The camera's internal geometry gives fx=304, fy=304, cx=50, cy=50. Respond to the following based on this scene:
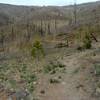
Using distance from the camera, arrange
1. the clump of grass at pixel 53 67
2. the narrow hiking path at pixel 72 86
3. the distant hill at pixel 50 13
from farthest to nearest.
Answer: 1. the distant hill at pixel 50 13
2. the clump of grass at pixel 53 67
3. the narrow hiking path at pixel 72 86

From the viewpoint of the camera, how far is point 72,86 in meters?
11.7

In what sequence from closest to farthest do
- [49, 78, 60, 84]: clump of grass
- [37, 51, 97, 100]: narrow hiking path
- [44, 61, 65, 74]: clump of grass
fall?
[37, 51, 97, 100]: narrow hiking path → [49, 78, 60, 84]: clump of grass → [44, 61, 65, 74]: clump of grass

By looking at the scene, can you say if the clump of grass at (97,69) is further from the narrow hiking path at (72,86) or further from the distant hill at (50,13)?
the distant hill at (50,13)

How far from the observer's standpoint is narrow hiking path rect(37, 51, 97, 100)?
35.7 ft

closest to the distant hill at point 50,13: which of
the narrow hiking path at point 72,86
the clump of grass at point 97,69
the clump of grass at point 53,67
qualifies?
the clump of grass at point 53,67

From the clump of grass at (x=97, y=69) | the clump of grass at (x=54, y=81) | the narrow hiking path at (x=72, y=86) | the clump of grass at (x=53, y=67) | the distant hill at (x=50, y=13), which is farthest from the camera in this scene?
the distant hill at (x=50, y=13)

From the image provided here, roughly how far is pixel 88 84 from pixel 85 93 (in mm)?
727

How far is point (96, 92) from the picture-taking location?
1075cm

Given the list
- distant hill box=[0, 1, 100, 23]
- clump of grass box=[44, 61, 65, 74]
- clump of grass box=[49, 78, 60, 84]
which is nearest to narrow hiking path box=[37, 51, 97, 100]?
clump of grass box=[49, 78, 60, 84]

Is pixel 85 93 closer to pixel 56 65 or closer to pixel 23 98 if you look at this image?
pixel 23 98

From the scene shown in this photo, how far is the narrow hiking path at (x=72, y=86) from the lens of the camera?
35.7ft

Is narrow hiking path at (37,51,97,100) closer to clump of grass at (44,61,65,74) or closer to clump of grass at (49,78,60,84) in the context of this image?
clump of grass at (49,78,60,84)

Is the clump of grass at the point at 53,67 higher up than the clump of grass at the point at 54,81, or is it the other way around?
the clump of grass at the point at 53,67

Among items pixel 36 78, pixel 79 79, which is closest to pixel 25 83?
pixel 36 78
